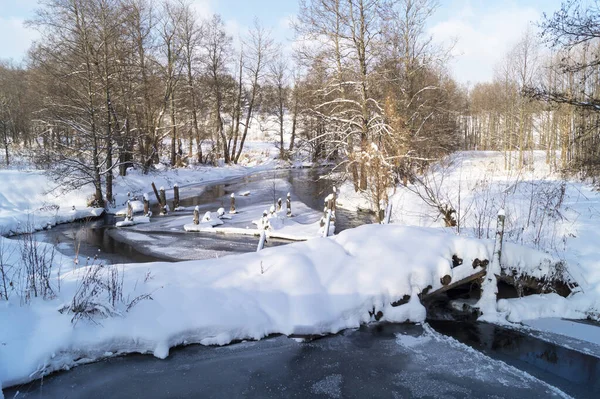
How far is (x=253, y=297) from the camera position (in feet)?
20.3

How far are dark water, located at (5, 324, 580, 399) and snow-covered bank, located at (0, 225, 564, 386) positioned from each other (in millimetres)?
205

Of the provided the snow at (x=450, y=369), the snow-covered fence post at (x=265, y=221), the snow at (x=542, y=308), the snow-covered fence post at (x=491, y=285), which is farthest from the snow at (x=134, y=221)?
the snow at (x=542, y=308)

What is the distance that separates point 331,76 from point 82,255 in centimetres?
1210

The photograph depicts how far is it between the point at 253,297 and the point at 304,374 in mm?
1544

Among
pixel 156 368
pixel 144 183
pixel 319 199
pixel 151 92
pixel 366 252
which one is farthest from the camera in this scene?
pixel 151 92

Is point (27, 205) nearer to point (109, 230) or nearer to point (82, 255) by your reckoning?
point (109, 230)

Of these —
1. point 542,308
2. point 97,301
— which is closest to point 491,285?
point 542,308

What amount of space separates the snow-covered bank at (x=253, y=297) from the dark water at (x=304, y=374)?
0.20m

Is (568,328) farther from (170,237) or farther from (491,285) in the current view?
(170,237)

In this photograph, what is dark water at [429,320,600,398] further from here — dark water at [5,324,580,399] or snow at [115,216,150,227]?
snow at [115,216,150,227]

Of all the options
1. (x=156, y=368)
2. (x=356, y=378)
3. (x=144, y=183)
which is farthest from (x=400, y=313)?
(x=144, y=183)

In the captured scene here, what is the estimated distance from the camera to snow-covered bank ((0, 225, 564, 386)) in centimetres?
523

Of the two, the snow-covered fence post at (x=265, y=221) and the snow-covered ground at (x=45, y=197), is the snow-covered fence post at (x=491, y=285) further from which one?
the snow-covered ground at (x=45, y=197)

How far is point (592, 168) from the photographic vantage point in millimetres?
8672
